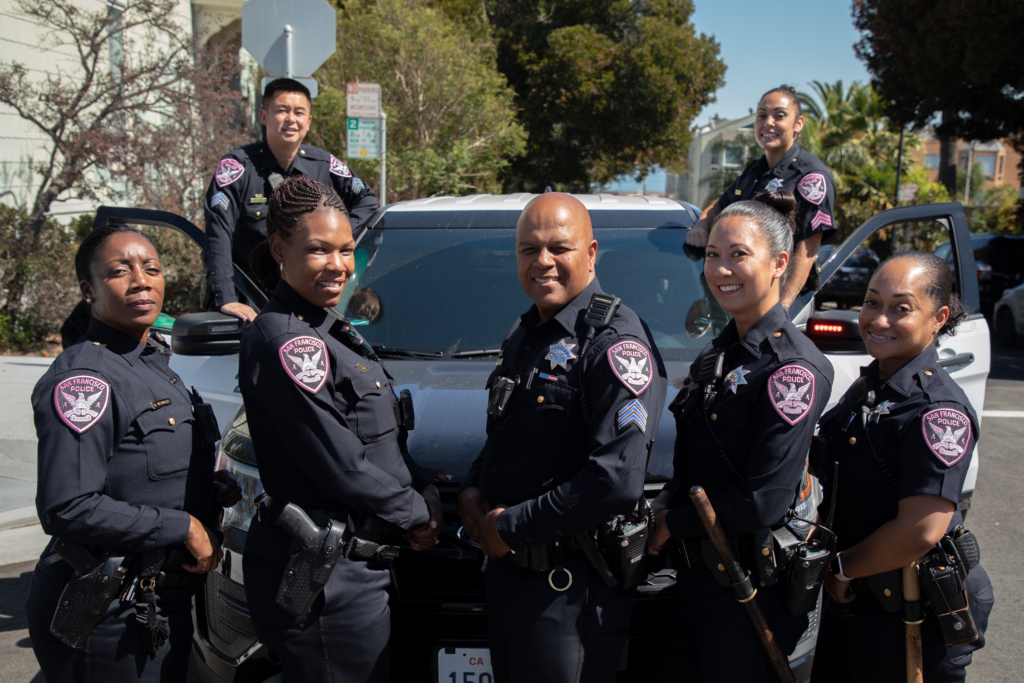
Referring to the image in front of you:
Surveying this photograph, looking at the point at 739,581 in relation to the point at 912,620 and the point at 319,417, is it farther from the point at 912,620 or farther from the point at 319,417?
the point at 319,417

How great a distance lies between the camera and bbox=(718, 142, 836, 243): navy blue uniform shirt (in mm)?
3625

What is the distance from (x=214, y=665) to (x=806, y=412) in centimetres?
187

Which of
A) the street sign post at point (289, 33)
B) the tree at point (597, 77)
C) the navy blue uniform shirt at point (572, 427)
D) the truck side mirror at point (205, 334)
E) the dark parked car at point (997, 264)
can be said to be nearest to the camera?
the navy blue uniform shirt at point (572, 427)

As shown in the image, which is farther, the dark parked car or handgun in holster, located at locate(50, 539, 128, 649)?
the dark parked car

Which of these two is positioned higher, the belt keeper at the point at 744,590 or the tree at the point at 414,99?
the tree at the point at 414,99

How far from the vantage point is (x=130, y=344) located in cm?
227

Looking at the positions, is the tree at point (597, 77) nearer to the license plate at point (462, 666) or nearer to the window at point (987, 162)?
the license plate at point (462, 666)

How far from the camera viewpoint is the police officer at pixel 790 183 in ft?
11.8

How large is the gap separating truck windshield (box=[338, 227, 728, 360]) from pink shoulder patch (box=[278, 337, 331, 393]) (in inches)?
43.7

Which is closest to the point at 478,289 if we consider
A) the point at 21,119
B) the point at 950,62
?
the point at 21,119

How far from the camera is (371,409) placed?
2.18 metres

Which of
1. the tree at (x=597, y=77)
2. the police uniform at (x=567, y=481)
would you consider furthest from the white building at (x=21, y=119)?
the tree at (x=597, y=77)

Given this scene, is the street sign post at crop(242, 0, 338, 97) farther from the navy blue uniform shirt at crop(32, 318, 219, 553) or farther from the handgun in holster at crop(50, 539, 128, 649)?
the handgun in holster at crop(50, 539, 128, 649)

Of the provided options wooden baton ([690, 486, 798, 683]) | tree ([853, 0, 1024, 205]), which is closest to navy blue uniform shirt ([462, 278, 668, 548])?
wooden baton ([690, 486, 798, 683])
